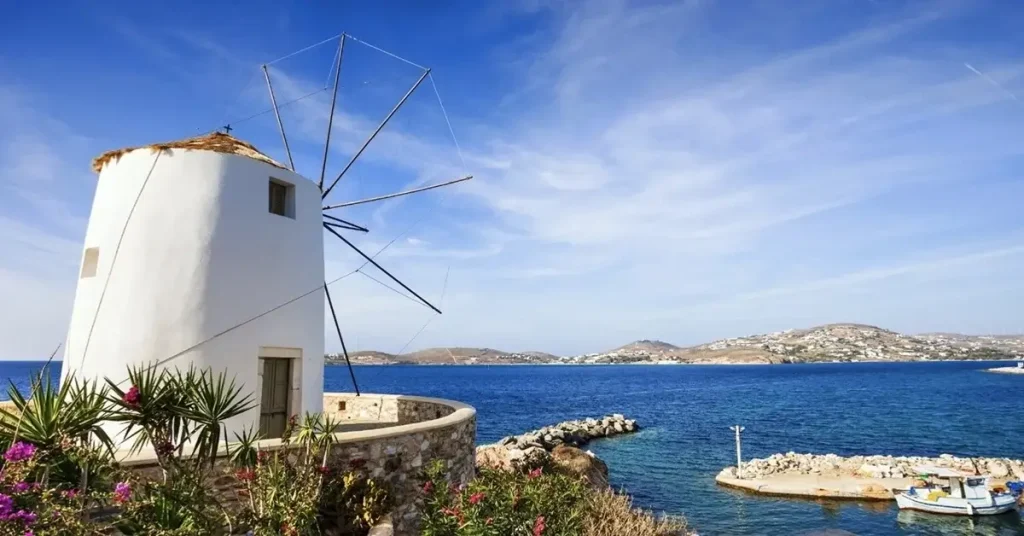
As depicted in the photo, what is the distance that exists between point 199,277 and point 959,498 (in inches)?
1031

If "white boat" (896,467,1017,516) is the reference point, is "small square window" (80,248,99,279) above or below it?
above

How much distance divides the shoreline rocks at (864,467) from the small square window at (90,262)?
25.8 meters

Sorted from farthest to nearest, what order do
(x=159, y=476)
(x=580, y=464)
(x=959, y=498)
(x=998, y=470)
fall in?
(x=998, y=470)
(x=580, y=464)
(x=959, y=498)
(x=159, y=476)

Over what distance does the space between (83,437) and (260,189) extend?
518cm

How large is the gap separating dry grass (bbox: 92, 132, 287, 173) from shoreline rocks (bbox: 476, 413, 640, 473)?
41.8 ft

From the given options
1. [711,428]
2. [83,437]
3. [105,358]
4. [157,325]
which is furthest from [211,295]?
[711,428]

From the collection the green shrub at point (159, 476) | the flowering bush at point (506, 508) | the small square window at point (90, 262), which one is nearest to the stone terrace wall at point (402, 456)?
the green shrub at point (159, 476)

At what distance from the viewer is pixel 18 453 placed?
4.53 metres

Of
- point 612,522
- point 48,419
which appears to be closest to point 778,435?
point 612,522

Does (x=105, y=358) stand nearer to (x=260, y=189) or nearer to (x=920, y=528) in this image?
(x=260, y=189)

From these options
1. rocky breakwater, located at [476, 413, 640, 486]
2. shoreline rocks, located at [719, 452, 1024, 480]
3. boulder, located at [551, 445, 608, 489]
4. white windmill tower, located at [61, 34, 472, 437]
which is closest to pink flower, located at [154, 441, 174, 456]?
white windmill tower, located at [61, 34, 472, 437]

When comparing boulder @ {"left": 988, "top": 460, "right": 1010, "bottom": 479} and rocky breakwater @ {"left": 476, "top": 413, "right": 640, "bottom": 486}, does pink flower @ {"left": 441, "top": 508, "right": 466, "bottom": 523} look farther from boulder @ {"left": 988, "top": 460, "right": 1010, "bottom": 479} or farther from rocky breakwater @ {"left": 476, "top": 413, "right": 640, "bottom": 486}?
boulder @ {"left": 988, "top": 460, "right": 1010, "bottom": 479}

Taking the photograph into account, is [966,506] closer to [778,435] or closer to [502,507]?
[778,435]

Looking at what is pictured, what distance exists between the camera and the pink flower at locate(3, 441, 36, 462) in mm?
4492
